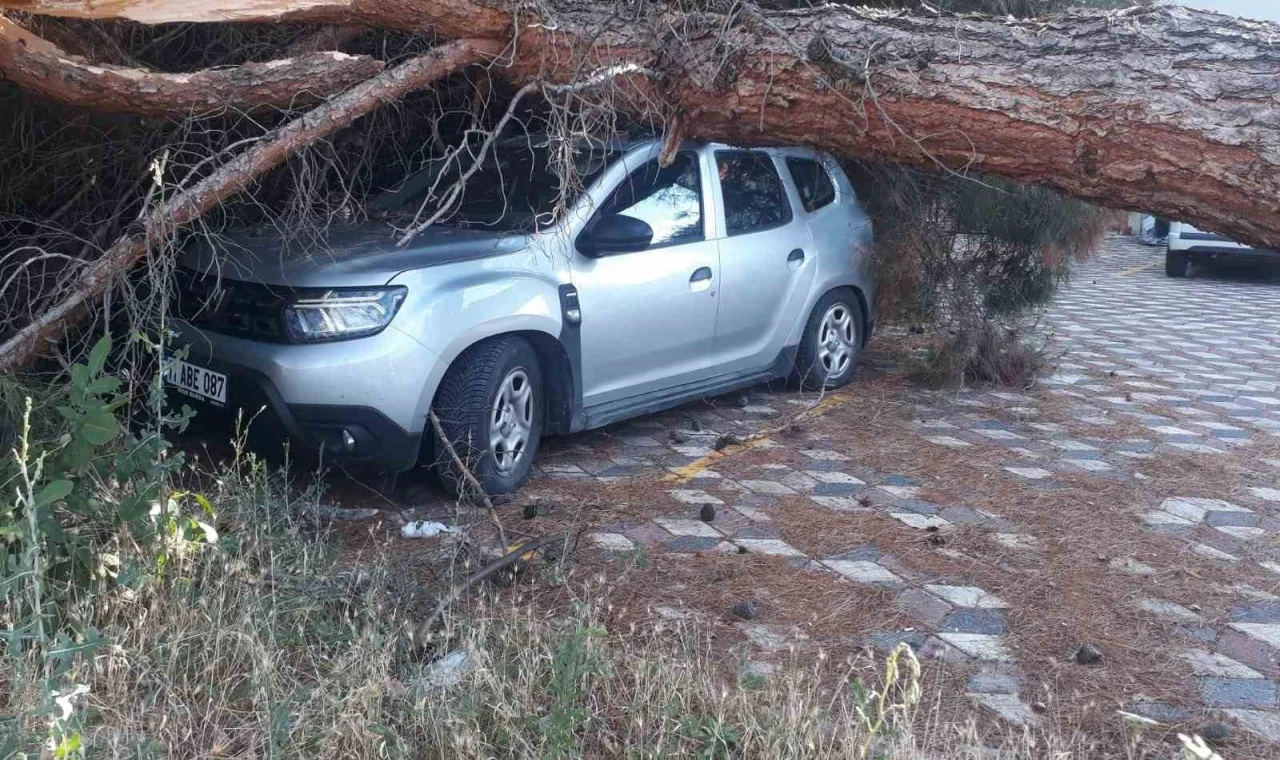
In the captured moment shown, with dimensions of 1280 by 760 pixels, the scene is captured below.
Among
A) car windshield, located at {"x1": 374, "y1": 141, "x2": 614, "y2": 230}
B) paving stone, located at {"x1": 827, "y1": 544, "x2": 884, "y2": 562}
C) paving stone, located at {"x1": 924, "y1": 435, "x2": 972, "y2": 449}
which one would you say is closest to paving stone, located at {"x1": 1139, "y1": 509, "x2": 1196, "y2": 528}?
paving stone, located at {"x1": 924, "y1": 435, "x2": 972, "y2": 449}

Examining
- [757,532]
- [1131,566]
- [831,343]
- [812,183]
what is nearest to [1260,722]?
[1131,566]

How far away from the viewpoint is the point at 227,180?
16.7ft

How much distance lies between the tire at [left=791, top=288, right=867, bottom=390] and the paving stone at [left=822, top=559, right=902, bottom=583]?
289cm

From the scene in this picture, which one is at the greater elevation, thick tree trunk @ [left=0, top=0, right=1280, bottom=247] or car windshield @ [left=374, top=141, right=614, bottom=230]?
thick tree trunk @ [left=0, top=0, right=1280, bottom=247]

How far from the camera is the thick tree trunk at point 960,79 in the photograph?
427cm

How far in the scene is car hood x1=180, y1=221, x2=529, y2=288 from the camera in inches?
216

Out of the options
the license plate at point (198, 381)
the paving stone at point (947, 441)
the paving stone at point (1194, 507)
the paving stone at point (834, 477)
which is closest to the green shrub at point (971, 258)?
the paving stone at point (947, 441)

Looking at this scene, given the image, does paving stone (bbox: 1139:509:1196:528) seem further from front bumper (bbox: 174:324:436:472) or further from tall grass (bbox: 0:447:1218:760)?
front bumper (bbox: 174:324:436:472)

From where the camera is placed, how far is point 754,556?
5348 millimetres

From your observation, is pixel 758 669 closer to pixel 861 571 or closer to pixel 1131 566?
pixel 861 571

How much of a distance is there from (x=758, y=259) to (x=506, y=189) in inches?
65.8

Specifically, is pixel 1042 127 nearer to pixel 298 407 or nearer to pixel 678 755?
pixel 678 755

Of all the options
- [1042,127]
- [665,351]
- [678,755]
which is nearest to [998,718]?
[678,755]

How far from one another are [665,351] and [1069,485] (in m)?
2.28
